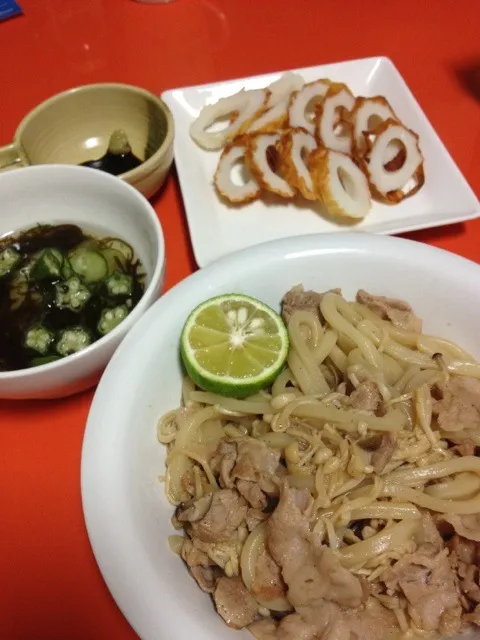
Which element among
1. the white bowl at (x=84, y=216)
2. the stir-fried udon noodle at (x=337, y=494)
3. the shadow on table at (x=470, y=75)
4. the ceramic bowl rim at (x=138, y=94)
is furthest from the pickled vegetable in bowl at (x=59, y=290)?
the shadow on table at (x=470, y=75)

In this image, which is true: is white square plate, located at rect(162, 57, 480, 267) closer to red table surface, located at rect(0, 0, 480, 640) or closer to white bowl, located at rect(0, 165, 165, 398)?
red table surface, located at rect(0, 0, 480, 640)

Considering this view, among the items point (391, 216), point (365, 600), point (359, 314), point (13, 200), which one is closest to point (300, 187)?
point (391, 216)

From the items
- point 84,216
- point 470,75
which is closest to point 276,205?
point 84,216

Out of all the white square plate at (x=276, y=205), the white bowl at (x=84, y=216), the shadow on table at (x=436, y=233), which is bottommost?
the shadow on table at (x=436, y=233)

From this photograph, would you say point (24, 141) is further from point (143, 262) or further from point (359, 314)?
point (359, 314)

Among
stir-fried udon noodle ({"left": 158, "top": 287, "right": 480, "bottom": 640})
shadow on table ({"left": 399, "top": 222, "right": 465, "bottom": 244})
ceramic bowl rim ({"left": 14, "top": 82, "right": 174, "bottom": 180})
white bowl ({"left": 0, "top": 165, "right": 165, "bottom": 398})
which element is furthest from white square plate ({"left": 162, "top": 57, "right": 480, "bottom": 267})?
stir-fried udon noodle ({"left": 158, "top": 287, "right": 480, "bottom": 640})

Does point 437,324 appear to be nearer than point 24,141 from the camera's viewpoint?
Yes

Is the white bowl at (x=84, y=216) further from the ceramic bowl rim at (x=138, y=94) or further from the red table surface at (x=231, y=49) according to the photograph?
the red table surface at (x=231, y=49)
